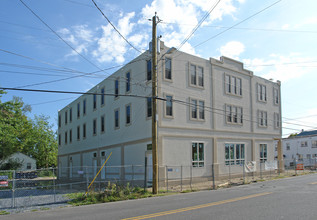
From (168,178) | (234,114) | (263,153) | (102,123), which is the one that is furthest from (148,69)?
(263,153)

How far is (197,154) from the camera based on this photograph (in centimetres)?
2480

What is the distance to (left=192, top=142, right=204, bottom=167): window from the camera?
24.5m

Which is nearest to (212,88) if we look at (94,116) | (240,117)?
(240,117)

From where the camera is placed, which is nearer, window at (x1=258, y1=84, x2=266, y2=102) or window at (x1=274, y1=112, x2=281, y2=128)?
window at (x1=258, y1=84, x2=266, y2=102)

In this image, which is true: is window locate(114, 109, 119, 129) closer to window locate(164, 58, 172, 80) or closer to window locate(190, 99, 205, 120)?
window locate(164, 58, 172, 80)

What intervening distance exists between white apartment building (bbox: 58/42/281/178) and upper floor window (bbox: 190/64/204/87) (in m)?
0.09

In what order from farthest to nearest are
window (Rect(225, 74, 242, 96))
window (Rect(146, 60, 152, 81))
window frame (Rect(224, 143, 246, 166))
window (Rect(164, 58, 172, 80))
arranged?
window (Rect(225, 74, 242, 96)), window frame (Rect(224, 143, 246, 166)), window (Rect(146, 60, 152, 81)), window (Rect(164, 58, 172, 80))

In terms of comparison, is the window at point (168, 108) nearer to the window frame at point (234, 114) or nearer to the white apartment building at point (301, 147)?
the window frame at point (234, 114)

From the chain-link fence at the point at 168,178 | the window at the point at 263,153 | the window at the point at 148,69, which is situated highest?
the window at the point at 148,69

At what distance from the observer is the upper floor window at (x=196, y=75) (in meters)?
25.6

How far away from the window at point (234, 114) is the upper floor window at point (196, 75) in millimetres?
4344

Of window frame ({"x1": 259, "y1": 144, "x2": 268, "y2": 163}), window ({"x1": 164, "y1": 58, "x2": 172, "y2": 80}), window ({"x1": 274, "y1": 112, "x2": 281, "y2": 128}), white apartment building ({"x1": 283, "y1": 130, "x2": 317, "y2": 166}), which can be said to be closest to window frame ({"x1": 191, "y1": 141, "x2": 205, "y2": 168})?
window ({"x1": 164, "y1": 58, "x2": 172, "y2": 80})

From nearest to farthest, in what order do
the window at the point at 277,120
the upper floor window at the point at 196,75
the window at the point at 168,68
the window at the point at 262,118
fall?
the window at the point at 168,68 → the upper floor window at the point at 196,75 → the window at the point at 262,118 → the window at the point at 277,120

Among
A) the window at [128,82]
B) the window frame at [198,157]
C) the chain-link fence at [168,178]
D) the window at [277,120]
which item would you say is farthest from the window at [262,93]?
the window at [128,82]
